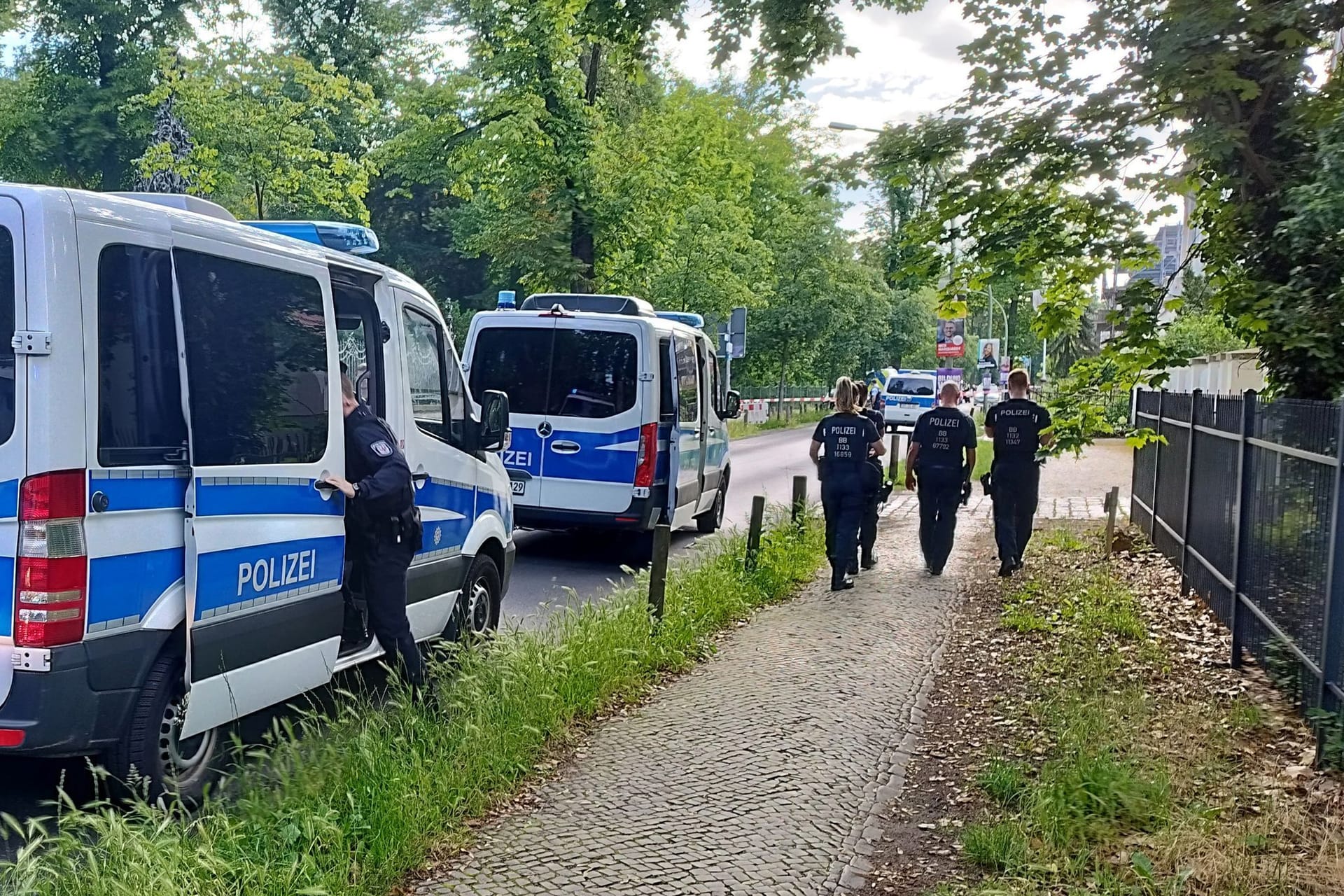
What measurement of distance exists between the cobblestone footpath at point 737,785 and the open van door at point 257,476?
3.98 feet

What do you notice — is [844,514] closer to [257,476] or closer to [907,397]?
[257,476]

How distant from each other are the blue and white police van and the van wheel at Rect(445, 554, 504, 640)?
31.0 m

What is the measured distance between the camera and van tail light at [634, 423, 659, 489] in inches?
400

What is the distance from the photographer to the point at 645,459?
10.2m

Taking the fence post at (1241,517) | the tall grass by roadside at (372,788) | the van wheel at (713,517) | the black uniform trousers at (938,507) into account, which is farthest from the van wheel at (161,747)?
the van wheel at (713,517)

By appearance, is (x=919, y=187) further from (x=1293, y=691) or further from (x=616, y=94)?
(x=616, y=94)

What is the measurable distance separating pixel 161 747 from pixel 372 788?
2.60ft

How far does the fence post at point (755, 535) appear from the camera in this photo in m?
9.15

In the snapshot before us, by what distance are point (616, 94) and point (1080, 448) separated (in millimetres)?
19193

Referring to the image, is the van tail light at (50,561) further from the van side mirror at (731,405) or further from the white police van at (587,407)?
the van side mirror at (731,405)

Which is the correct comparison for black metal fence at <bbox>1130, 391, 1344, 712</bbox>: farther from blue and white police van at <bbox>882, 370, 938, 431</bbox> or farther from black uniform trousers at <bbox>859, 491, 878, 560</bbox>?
blue and white police van at <bbox>882, 370, 938, 431</bbox>

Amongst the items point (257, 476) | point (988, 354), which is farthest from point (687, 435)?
point (988, 354)

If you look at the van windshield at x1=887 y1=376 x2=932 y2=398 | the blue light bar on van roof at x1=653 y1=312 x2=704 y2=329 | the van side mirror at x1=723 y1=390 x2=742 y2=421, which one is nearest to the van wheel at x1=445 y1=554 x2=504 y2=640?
the blue light bar on van roof at x1=653 y1=312 x2=704 y2=329

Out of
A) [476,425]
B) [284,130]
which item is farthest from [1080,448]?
[284,130]
